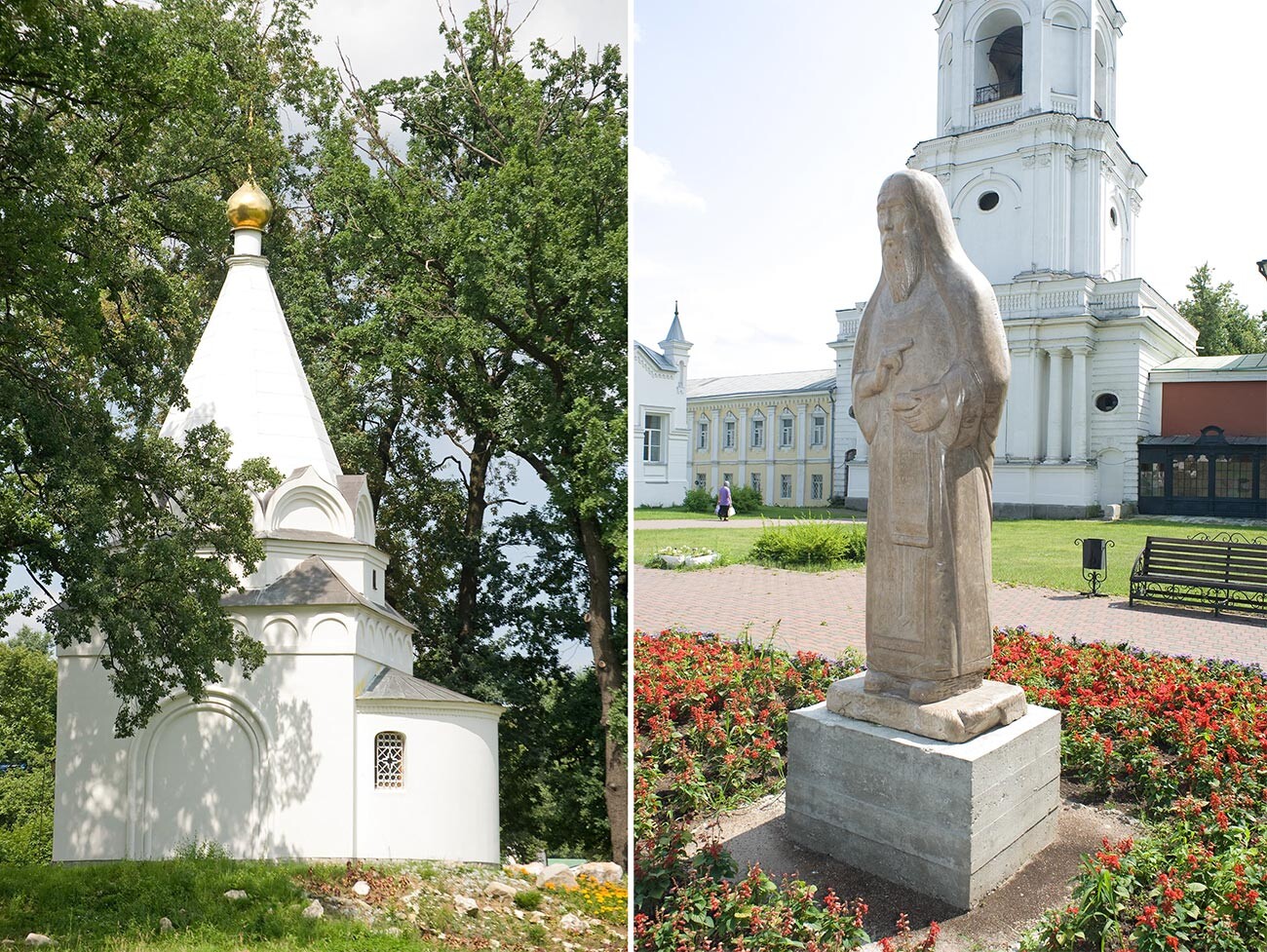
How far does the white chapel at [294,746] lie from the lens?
975 cm

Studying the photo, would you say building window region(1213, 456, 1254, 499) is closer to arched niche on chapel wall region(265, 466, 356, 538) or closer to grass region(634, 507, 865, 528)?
grass region(634, 507, 865, 528)

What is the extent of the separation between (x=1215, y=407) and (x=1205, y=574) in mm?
12501

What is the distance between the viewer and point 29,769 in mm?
19906

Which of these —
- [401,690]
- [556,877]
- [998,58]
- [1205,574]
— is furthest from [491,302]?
[998,58]

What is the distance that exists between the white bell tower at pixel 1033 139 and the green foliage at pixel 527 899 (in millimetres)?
21476

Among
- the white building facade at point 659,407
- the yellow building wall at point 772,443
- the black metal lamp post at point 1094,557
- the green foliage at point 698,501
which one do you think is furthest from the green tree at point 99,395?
the yellow building wall at point 772,443

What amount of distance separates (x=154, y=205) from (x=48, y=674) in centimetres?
1355

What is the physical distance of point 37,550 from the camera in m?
8.35

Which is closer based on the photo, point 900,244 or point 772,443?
point 900,244

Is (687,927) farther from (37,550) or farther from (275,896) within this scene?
(37,550)

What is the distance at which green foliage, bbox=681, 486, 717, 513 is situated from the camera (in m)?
20.3

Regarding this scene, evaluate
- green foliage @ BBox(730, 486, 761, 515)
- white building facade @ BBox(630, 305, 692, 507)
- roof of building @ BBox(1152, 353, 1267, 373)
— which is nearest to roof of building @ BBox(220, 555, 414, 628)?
white building facade @ BBox(630, 305, 692, 507)

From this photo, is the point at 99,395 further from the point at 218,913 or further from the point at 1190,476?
the point at 1190,476

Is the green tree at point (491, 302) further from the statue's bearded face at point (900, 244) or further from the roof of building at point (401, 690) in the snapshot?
the statue's bearded face at point (900, 244)
